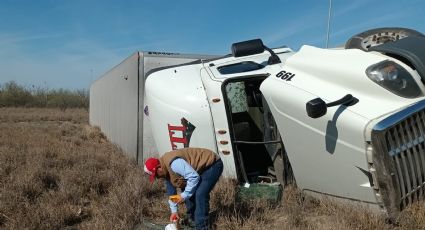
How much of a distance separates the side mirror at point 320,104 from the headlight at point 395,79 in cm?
31

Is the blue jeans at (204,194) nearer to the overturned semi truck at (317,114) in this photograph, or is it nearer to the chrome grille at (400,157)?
the overturned semi truck at (317,114)

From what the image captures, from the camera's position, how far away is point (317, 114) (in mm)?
4547

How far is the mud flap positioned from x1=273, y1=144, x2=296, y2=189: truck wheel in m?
0.12

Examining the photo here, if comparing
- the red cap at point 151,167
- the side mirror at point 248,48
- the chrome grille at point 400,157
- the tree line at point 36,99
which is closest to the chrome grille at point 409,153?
the chrome grille at point 400,157

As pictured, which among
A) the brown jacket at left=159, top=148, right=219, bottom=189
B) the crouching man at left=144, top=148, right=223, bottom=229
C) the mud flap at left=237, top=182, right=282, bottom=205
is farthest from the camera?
the mud flap at left=237, top=182, right=282, bottom=205

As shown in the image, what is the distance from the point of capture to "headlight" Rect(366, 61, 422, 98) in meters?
4.62

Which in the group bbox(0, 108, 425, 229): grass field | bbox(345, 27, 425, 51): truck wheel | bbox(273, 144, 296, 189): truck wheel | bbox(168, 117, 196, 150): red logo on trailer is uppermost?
bbox(345, 27, 425, 51): truck wheel

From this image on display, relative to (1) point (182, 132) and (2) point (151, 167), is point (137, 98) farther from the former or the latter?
A: (2) point (151, 167)

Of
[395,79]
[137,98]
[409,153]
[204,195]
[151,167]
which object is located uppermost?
[137,98]

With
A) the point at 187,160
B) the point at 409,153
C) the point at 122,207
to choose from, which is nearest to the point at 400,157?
the point at 409,153

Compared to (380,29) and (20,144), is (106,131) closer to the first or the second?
(20,144)

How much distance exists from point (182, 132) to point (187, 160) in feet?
5.76

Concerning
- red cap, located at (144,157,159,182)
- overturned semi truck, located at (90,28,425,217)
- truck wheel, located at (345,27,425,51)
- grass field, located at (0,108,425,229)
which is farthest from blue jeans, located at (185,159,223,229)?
truck wheel, located at (345,27,425,51)

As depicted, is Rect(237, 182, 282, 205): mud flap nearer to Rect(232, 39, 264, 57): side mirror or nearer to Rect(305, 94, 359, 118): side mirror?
Rect(305, 94, 359, 118): side mirror
